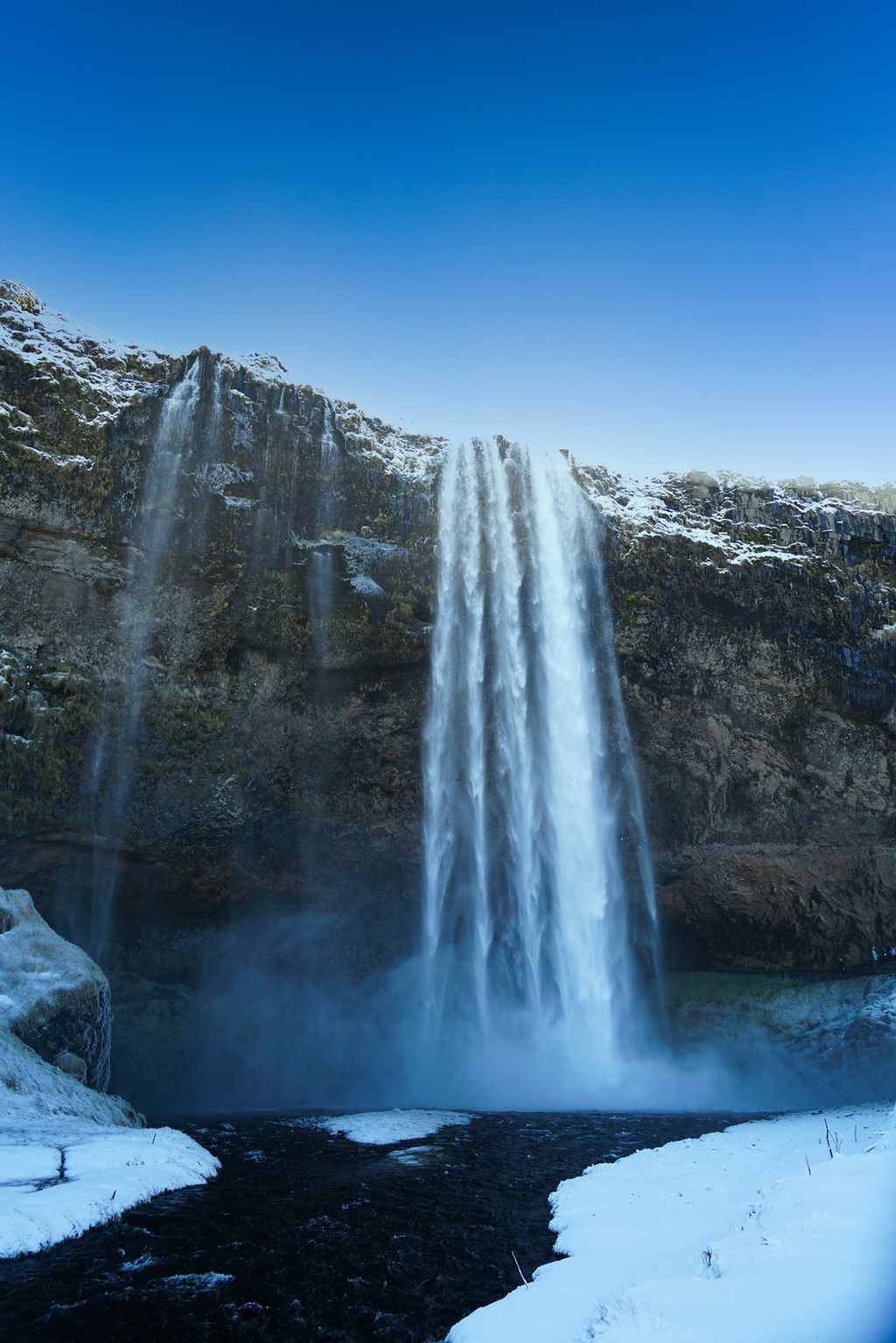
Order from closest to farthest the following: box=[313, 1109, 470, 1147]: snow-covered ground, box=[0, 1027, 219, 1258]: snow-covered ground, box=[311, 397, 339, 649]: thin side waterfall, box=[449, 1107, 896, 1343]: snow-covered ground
→ box=[449, 1107, 896, 1343]: snow-covered ground, box=[0, 1027, 219, 1258]: snow-covered ground, box=[313, 1109, 470, 1147]: snow-covered ground, box=[311, 397, 339, 649]: thin side waterfall

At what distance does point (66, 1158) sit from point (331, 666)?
17983 mm

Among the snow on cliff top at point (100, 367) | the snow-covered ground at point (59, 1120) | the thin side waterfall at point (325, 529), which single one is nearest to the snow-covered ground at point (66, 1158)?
the snow-covered ground at point (59, 1120)

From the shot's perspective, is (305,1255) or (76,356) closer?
(305,1255)

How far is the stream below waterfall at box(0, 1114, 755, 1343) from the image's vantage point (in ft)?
20.5

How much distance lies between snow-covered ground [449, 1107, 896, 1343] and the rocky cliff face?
63.3 feet

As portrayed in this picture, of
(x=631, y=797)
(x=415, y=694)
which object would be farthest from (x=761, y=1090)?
(x=415, y=694)

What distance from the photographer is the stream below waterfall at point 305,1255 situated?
20.5 feet

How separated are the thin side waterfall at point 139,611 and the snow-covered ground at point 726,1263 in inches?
791

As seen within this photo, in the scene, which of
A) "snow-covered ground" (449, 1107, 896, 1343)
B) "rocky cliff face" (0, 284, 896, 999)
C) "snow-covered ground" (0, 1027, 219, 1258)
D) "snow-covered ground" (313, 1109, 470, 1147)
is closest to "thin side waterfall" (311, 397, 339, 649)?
"rocky cliff face" (0, 284, 896, 999)

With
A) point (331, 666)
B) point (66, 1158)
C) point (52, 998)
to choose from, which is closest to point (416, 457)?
point (331, 666)

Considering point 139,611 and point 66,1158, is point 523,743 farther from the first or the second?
point 66,1158

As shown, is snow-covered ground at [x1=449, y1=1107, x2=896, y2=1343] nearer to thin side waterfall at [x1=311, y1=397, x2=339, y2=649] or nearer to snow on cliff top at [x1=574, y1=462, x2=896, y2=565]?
thin side waterfall at [x1=311, y1=397, x2=339, y2=649]

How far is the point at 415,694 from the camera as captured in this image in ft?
90.7

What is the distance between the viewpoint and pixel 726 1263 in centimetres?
525
